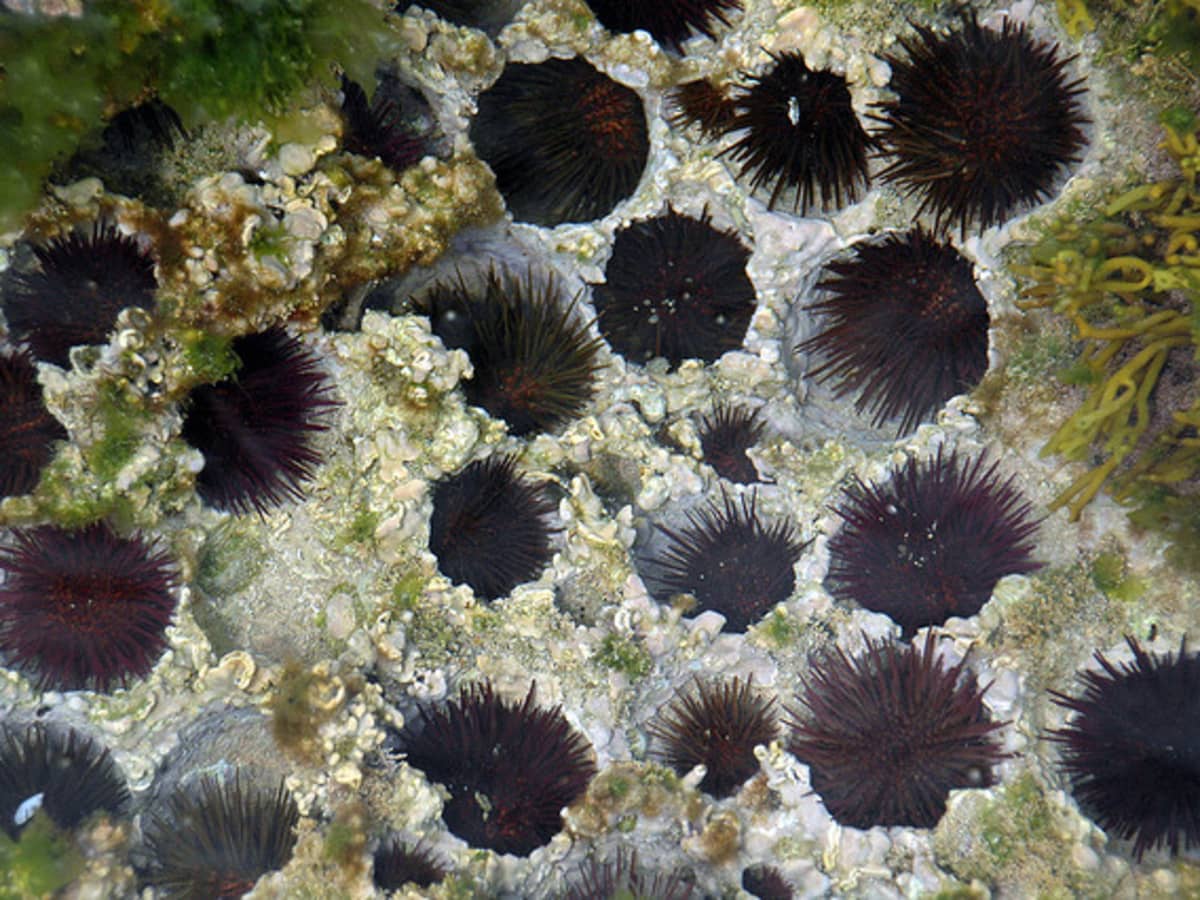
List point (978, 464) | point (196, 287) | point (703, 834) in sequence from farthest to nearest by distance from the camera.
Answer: point (703, 834)
point (978, 464)
point (196, 287)

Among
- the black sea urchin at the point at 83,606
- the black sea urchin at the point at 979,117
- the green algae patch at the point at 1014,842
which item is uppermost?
the black sea urchin at the point at 979,117

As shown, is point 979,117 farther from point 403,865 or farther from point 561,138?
point 403,865

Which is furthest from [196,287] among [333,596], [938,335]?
[938,335]

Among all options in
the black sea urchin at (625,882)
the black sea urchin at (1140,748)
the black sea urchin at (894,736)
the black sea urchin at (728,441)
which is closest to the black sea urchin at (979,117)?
the black sea urchin at (728,441)

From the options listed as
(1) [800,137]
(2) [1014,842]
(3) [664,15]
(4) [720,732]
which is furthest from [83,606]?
(2) [1014,842]

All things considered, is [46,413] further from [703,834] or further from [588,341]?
[703,834]

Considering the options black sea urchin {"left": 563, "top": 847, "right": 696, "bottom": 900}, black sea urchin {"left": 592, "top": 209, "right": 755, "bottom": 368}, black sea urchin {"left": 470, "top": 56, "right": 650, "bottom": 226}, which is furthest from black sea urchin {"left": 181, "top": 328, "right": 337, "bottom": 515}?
black sea urchin {"left": 563, "top": 847, "right": 696, "bottom": 900}

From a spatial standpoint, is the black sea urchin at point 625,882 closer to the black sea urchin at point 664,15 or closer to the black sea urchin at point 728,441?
the black sea urchin at point 728,441
